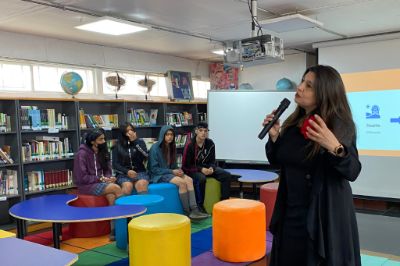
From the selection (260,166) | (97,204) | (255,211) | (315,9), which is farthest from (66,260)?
(260,166)

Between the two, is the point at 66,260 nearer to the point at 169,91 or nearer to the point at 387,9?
the point at 387,9

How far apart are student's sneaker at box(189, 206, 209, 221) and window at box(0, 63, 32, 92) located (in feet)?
9.98

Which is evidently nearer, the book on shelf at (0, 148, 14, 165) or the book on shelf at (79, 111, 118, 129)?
the book on shelf at (0, 148, 14, 165)

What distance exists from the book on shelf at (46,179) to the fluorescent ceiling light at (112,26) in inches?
79.6

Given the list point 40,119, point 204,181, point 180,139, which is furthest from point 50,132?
point 180,139

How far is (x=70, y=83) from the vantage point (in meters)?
5.43

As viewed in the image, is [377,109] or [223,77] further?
[223,77]

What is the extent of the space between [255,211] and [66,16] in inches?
129

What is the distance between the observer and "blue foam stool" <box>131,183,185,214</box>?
470cm

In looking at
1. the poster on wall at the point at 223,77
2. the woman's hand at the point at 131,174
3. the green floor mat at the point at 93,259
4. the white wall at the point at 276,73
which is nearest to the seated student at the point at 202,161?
the woman's hand at the point at 131,174

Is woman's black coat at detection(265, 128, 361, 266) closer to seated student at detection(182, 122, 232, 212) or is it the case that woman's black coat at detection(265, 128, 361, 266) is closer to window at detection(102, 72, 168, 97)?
seated student at detection(182, 122, 232, 212)

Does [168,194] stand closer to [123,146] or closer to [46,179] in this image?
[123,146]

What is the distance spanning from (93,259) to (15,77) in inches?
124

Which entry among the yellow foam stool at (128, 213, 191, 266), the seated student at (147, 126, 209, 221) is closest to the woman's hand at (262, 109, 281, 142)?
the yellow foam stool at (128, 213, 191, 266)
